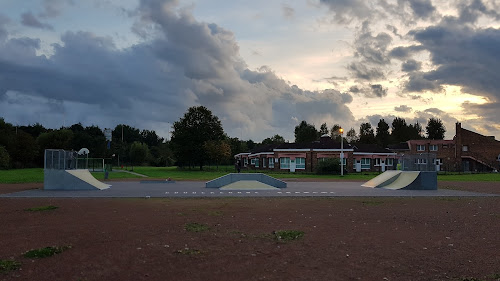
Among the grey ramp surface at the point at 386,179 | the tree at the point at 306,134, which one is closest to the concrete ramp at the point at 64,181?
the grey ramp surface at the point at 386,179

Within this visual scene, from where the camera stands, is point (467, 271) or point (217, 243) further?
point (217, 243)

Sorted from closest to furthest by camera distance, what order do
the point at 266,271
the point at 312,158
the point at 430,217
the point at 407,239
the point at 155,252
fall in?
the point at 266,271 < the point at 155,252 < the point at 407,239 < the point at 430,217 < the point at 312,158

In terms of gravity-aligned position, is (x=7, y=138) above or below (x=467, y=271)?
above

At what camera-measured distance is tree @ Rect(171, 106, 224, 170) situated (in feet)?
249

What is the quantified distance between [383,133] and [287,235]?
131 metres

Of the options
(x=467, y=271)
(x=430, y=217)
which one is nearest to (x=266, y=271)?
(x=467, y=271)

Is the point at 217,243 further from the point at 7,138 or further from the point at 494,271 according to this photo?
the point at 7,138

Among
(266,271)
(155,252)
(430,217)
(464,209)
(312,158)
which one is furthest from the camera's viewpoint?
(312,158)

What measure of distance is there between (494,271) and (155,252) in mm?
6702

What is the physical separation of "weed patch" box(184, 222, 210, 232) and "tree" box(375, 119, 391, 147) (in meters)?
123

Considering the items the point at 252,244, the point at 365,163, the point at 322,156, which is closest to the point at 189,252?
the point at 252,244

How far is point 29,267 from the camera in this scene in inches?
287

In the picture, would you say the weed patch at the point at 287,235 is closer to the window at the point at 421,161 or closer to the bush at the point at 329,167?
the window at the point at 421,161

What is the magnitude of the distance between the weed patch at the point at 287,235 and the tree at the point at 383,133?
123242 mm
